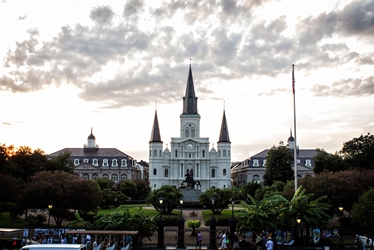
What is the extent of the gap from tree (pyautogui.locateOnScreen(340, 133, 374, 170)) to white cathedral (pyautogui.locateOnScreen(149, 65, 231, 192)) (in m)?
40.6

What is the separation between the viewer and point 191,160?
113188 mm

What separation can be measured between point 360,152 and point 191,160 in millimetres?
48178

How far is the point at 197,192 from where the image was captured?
70688 mm

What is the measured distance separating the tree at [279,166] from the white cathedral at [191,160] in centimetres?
2783

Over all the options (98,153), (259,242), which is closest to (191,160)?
(98,153)

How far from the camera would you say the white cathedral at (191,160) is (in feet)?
369

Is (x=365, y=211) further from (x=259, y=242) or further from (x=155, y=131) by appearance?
(x=155, y=131)

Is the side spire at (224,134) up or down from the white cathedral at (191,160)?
up

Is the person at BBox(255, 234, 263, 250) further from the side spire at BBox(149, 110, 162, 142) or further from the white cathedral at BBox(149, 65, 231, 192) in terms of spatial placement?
the side spire at BBox(149, 110, 162, 142)

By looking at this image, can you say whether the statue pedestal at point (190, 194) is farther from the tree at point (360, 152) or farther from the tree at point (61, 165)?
the tree at point (360, 152)

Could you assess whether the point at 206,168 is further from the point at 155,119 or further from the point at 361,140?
the point at 361,140

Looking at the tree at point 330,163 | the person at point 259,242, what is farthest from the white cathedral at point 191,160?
the person at point 259,242

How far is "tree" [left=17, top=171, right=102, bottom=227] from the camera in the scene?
43.2 meters

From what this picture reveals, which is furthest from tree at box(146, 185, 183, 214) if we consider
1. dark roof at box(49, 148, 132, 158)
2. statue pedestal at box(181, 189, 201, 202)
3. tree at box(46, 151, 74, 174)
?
dark roof at box(49, 148, 132, 158)
